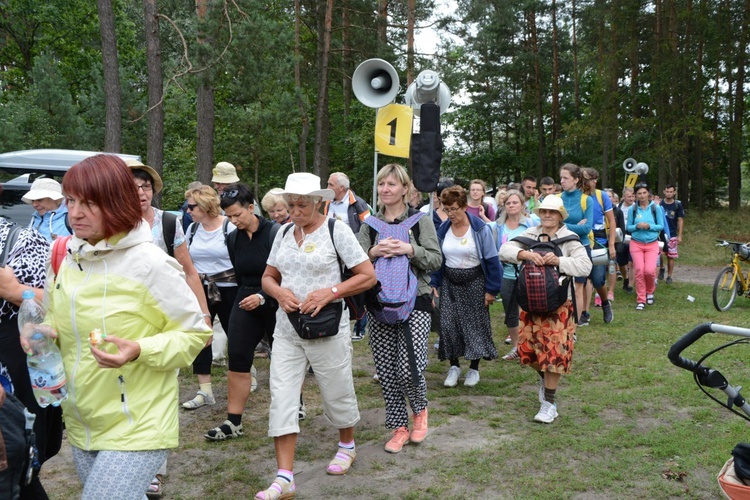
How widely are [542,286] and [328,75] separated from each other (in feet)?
68.1

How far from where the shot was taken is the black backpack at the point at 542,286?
5203 mm

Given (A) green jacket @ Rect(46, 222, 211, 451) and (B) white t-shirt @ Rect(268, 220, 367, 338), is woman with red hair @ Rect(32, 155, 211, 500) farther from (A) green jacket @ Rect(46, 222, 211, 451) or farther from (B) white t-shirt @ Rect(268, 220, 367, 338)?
(B) white t-shirt @ Rect(268, 220, 367, 338)

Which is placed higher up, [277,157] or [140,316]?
[277,157]

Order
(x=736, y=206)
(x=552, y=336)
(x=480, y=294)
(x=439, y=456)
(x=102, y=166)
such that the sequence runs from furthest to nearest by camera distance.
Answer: (x=736, y=206) → (x=480, y=294) → (x=552, y=336) → (x=439, y=456) → (x=102, y=166)

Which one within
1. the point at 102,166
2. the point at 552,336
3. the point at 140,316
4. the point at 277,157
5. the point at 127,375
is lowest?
the point at 552,336

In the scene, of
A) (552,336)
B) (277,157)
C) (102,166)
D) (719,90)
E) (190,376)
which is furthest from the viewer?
(719,90)

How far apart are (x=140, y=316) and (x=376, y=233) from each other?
2717mm

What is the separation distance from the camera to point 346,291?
4.11 meters

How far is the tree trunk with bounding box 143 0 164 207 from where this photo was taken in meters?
13.4

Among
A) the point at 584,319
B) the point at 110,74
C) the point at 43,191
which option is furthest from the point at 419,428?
the point at 110,74

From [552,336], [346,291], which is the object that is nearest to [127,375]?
[346,291]

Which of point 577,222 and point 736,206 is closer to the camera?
point 577,222

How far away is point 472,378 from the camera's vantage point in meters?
6.63

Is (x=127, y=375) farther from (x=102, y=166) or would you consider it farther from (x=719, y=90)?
(x=719, y=90)
